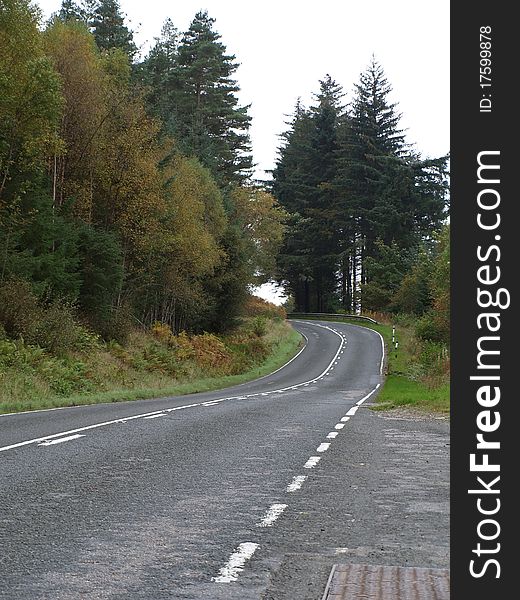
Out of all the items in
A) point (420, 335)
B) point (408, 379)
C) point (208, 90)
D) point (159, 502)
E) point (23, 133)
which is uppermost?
point (208, 90)

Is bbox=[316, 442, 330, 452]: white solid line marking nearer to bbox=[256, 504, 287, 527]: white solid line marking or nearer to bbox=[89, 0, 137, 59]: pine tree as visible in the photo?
bbox=[256, 504, 287, 527]: white solid line marking

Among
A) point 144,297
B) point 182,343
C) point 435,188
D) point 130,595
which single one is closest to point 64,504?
point 130,595

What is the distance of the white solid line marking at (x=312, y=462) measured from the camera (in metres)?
10.7

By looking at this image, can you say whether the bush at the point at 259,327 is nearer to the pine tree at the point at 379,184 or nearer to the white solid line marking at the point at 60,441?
the pine tree at the point at 379,184

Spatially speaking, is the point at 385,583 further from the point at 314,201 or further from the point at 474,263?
the point at 314,201

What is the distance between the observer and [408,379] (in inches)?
1688

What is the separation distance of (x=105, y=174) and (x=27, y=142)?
9920mm

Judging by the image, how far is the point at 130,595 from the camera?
5137 millimetres

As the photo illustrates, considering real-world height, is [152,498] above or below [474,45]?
below

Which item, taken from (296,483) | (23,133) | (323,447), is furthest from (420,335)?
(296,483)

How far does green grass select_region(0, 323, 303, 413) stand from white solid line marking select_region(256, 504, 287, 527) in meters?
13.4

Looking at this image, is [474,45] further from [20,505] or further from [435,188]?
[435,188]

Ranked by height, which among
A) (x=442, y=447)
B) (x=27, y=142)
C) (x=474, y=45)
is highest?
(x=27, y=142)

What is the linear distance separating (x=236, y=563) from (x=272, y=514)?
5.69 feet
